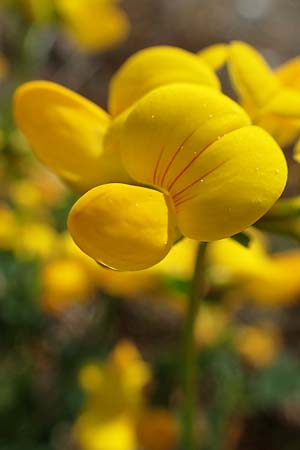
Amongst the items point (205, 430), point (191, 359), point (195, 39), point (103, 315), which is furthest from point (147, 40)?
point (191, 359)

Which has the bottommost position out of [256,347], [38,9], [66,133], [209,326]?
Answer: [256,347]

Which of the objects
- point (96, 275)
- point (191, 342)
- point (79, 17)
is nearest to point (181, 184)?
point (191, 342)

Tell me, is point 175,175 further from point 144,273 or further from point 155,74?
point 144,273

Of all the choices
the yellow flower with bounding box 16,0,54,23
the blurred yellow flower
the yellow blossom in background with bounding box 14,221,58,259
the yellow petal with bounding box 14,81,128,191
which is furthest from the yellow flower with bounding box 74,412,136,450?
the yellow flower with bounding box 16,0,54,23

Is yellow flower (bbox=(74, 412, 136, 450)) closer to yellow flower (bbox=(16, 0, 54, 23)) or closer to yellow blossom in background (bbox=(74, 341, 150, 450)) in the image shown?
yellow blossom in background (bbox=(74, 341, 150, 450))

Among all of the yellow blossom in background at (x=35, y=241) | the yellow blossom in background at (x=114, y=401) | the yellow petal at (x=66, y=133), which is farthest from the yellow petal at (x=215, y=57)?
the yellow blossom in background at (x=35, y=241)

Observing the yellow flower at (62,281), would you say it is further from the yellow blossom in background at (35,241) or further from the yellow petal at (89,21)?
the yellow petal at (89,21)
